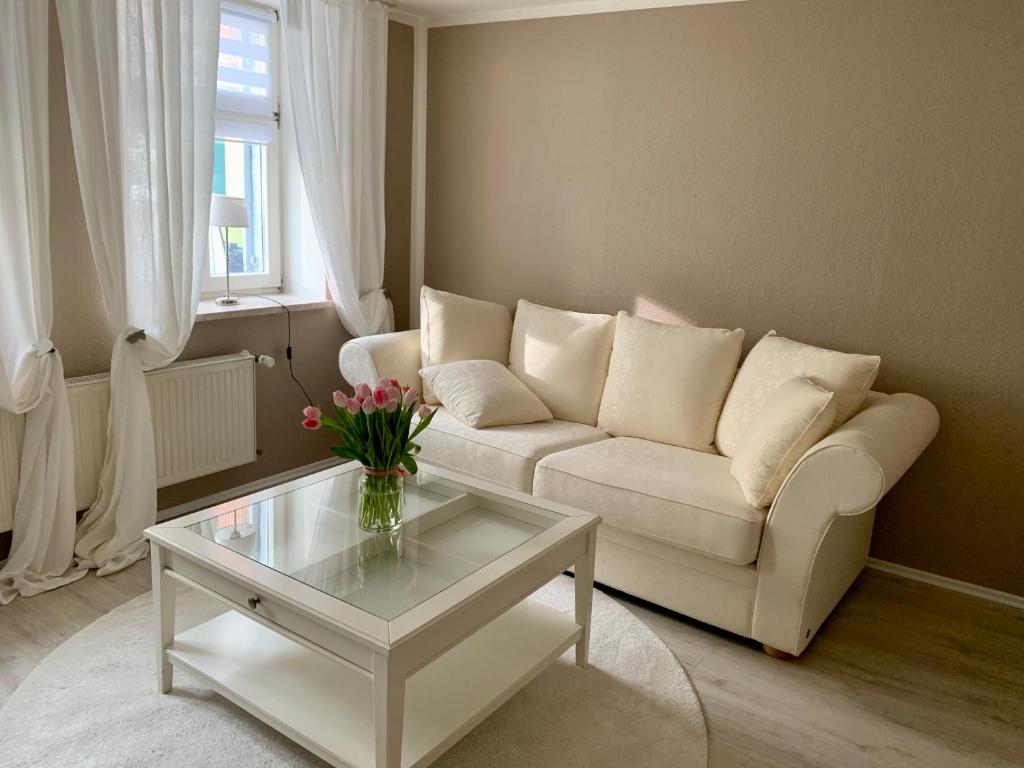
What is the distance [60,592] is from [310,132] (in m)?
2.26

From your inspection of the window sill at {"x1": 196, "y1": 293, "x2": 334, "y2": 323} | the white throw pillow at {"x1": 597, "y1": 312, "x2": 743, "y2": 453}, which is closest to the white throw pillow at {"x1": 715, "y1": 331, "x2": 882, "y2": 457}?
the white throw pillow at {"x1": 597, "y1": 312, "x2": 743, "y2": 453}

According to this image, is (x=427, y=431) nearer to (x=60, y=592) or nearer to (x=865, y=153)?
(x=60, y=592)

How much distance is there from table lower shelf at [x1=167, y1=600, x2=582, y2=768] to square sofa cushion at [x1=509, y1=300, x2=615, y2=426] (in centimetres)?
138

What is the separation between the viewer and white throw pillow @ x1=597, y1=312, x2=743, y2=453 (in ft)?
11.0

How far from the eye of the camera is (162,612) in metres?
2.26

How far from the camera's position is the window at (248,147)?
3.77 metres

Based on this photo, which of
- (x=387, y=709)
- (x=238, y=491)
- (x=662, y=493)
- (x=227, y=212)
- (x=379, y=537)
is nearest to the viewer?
(x=387, y=709)

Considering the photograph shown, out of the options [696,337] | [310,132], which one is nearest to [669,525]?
[696,337]

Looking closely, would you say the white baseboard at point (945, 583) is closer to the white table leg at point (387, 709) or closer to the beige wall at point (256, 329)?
the white table leg at point (387, 709)

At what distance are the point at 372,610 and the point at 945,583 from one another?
2546 millimetres

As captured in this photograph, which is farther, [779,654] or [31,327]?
[31,327]

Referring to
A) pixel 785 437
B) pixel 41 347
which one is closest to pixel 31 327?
pixel 41 347

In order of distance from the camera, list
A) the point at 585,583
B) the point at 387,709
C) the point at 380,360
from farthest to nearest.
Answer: the point at 380,360 → the point at 585,583 → the point at 387,709

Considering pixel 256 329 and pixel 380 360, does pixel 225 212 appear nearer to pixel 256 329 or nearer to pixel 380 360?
pixel 256 329
